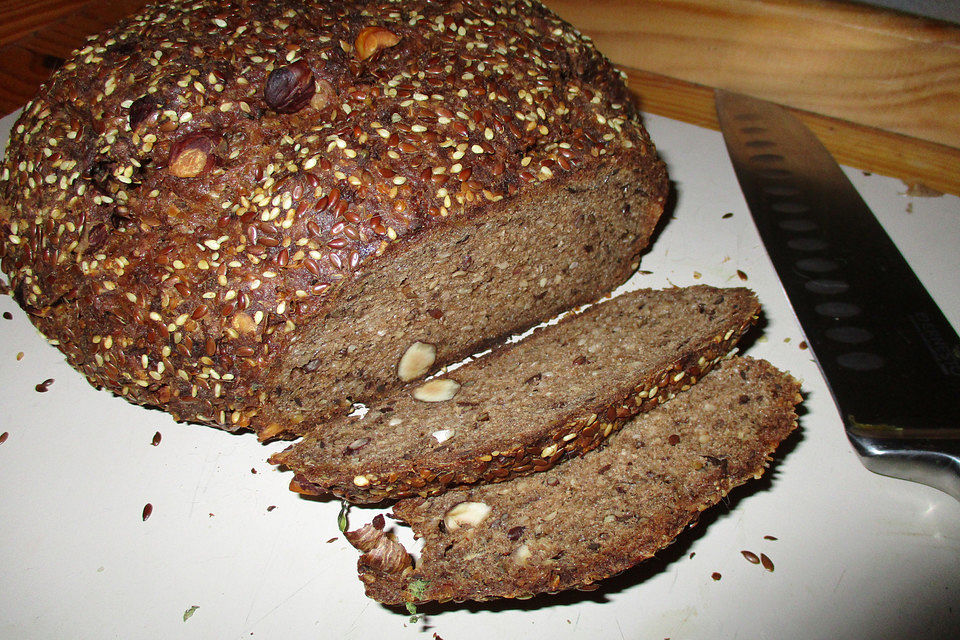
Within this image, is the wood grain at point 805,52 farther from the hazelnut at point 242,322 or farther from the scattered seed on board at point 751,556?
the hazelnut at point 242,322

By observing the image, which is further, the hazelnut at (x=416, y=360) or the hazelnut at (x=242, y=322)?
the hazelnut at (x=416, y=360)

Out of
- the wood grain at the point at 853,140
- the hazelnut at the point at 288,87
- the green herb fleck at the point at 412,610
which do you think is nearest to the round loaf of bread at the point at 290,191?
the hazelnut at the point at 288,87

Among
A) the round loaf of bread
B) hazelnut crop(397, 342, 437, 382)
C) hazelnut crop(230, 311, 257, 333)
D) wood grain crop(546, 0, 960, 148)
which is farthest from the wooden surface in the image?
hazelnut crop(230, 311, 257, 333)

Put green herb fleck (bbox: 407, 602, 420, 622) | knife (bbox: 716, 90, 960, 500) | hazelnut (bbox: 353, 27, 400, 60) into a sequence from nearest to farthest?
green herb fleck (bbox: 407, 602, 420, 622)
knife (bbox: 716, 90, 960, 500)
hazelnut (bbox: 353, 27, 400, 60)

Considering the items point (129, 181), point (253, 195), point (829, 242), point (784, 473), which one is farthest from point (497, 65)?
point (784, 473)

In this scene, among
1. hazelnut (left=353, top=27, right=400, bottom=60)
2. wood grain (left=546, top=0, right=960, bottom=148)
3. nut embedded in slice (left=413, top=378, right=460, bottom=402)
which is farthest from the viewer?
wood grain (left=546, top=0, right=960, bottom=148)

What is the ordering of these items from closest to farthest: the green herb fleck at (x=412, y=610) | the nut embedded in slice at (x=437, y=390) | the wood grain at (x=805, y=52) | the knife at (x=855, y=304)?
the green herb fleck at (x=412, y=610) < the knife at (x=855, y=304) < the nut embedded in slice at (x=437, y=390) < the wood grain at (x=805, y=52)

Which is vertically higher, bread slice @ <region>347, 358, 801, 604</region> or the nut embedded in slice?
the nut embedded in slice

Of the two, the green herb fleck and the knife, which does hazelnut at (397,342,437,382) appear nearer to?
the green herb fleck
